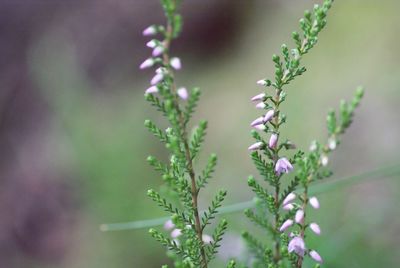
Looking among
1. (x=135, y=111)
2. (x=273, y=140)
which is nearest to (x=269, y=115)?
(x=273, y=140)

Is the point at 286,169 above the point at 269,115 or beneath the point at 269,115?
beneath

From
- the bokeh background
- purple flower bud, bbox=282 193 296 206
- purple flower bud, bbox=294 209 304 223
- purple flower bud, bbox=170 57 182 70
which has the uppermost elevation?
the bokeh background

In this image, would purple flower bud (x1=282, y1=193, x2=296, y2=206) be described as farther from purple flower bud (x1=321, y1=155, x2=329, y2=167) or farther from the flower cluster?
purple flower bud (x1=321, y1=155, x2=329, y2=167)

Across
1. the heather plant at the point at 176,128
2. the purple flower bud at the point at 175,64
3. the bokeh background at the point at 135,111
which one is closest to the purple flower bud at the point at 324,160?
the heather plant at the point at 176,128

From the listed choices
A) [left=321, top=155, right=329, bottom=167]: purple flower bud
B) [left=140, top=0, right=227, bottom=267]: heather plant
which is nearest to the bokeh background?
[left=140, top=0, right=227, bottom=267]: heather plant

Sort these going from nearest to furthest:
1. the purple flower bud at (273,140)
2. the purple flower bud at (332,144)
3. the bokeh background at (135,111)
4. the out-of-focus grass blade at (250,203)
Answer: the purple flower bud at (332,144) < the purple flower bud at (273,140) < the out-of-focus grass blade at (250,203) < the bokeh background at (135,111)

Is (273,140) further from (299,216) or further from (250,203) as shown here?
(250,203)

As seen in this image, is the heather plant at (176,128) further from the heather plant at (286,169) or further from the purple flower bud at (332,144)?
the purple flower bud at (332,144)

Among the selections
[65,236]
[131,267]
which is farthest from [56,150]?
[131,267]

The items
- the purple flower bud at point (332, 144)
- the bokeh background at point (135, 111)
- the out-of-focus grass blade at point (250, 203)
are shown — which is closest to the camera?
the purple flower bud at point (332, 144)

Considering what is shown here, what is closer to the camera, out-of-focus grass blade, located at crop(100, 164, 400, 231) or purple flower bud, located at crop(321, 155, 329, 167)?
purple flower bud, located at crop(321, 155, 329, 167)
